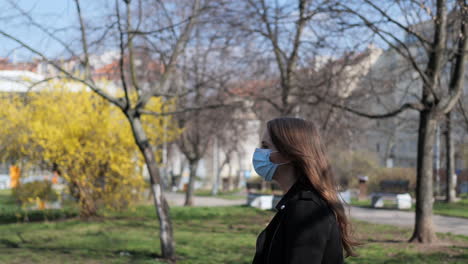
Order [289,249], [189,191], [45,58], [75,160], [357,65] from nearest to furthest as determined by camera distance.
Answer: [289,249]
[45,58]
[357,65]
[75,160]
[189,191]

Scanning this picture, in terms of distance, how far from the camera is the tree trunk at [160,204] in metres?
8.39

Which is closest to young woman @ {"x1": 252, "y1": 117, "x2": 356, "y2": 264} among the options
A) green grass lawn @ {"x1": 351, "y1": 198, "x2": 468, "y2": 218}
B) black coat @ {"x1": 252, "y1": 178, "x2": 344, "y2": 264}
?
black coat @ {"x1": 252, "y1": 178, "x2": 344, "y2": 264}

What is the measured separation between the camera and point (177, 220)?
1454 cm

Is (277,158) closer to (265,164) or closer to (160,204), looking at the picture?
(265,164)

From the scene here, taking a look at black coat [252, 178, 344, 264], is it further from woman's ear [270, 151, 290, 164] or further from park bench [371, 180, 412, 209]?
park bench [371, 180, 412, 209]

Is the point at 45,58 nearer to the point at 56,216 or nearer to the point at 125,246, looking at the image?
the point at 125,246

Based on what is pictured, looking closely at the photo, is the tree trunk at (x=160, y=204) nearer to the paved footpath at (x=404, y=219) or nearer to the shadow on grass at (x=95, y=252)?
the shadow on grass at (x=95, y=252)

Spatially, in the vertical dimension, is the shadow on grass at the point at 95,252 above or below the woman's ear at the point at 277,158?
below

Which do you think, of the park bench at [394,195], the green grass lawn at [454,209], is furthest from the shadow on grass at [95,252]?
the park bench at [394,195]

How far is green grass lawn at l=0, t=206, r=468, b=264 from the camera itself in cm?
850

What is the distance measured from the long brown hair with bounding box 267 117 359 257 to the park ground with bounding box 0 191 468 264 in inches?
248

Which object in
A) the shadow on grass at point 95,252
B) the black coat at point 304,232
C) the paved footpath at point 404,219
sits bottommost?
the shadow on grass at point 95,252

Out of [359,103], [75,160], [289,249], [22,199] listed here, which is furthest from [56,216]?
[289,249]

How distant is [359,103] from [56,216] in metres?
9.31
